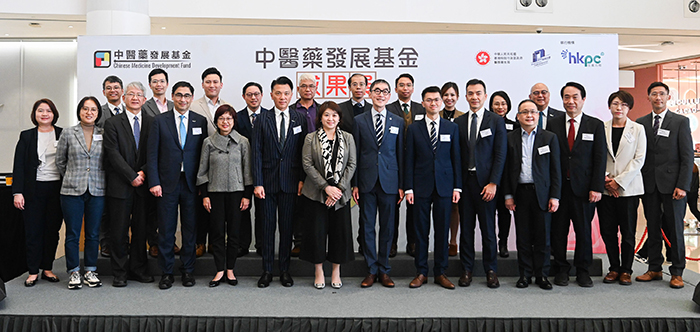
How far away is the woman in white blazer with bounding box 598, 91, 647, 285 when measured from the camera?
3.55 metres

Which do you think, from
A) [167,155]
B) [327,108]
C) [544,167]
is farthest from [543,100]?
[167,155]

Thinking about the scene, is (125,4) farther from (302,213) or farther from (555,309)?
(555,309)

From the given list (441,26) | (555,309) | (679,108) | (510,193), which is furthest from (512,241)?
(679,108)

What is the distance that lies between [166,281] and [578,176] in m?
3.03

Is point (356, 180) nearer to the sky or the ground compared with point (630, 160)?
nearer to the ground

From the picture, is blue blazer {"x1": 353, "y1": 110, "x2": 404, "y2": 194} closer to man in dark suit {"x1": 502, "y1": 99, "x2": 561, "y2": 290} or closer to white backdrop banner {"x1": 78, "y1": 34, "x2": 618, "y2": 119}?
man in dark suit {"x1": 502, "y1": 99, "x2": 561, "y2": 290}

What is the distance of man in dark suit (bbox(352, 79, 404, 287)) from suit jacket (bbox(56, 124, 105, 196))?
5.96 ft

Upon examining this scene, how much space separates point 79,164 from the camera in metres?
3.46

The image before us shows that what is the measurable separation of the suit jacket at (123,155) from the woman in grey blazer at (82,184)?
8 centimetres

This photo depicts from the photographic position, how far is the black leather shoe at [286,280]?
3.60 metres

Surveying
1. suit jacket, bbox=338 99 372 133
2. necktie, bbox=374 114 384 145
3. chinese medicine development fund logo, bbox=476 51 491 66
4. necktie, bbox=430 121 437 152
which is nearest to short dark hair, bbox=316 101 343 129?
necktie, bbox=374 114 384 145

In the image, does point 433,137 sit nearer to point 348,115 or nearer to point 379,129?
point 379,129

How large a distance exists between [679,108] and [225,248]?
12014 mm

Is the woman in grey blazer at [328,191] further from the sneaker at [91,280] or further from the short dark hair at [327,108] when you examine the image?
the sneaker at [91,280]
